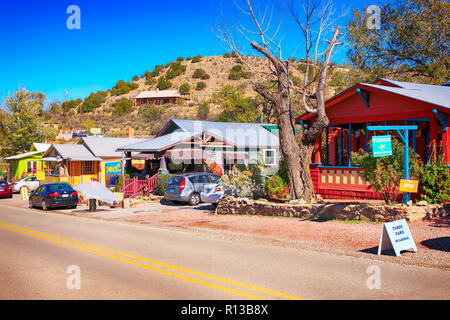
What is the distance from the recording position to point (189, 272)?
8.13 metres

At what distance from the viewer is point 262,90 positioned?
16438mm

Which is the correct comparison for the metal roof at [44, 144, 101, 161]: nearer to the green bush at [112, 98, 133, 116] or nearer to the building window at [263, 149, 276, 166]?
the building window at [263, 149, 276, 166]

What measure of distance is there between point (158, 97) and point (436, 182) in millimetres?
79772

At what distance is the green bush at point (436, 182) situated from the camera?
42.2 feet

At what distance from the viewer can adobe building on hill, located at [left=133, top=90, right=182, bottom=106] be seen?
87188 millimetres

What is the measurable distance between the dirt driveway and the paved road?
61 cm

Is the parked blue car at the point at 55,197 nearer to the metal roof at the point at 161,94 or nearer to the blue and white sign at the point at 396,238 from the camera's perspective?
the blue and white sign at the point at 396,238

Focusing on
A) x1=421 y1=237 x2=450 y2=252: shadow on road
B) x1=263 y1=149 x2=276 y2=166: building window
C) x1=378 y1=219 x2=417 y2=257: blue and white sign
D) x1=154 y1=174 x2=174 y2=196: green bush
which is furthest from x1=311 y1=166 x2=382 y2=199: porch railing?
x1=263 y1=149 x2=276 y2=166: building window

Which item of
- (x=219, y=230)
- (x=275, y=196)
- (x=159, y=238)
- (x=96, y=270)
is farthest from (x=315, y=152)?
(x=96, y=270)

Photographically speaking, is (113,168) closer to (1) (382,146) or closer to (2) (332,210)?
(2) (332,210)

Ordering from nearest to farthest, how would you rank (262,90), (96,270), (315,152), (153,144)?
1. (96,270)
2. (262,90)
3. (315,152)
4. (153,144)

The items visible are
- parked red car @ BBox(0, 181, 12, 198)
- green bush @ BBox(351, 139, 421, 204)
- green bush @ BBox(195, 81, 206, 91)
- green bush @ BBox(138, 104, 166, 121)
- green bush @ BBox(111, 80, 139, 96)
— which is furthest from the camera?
green bush @ BBox(111, 80, 139, 96)

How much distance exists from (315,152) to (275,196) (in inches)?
108
